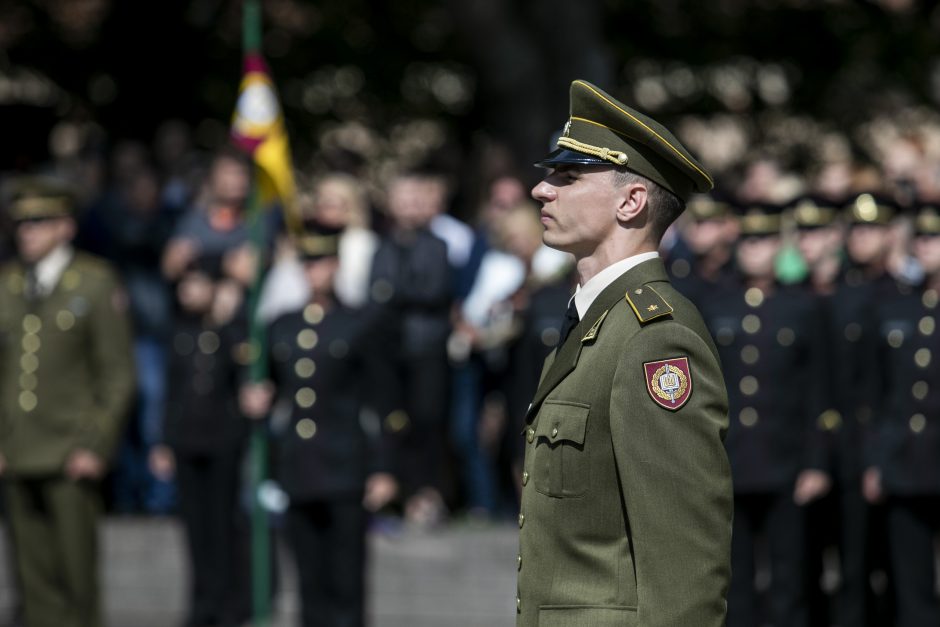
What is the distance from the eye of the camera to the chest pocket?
3969mm

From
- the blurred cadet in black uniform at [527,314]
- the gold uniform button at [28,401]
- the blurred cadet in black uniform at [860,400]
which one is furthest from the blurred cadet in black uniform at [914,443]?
the gold uniform button at [28,401]

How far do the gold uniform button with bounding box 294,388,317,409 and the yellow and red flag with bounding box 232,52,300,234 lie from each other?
1447 millimetres

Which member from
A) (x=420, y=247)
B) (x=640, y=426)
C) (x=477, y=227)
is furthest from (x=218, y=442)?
(x=640, y=426)

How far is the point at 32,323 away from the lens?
9.14m

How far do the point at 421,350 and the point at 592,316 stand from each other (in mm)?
6599

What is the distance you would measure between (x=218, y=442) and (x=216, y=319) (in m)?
0.65

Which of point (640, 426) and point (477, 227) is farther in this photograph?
point (477, 227)

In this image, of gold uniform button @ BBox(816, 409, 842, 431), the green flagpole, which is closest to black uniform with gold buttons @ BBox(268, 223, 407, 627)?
the green flagpole

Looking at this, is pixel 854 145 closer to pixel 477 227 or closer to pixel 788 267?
pixel 477 227

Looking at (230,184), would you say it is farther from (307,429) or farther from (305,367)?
(307,429)

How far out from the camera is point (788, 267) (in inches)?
378

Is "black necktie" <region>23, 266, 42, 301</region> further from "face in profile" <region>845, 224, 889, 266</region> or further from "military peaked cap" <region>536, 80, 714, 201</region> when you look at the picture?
"military peaked cap" <region>536, 80, 714, 201</region>

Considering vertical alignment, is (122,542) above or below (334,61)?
below

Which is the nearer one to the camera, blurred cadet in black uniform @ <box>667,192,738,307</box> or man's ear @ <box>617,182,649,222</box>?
man's ear @ <box>617,182,649,222</box>
